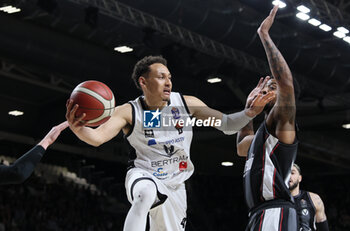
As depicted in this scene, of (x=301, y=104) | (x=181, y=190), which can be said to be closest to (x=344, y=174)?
(x=301, y=104)

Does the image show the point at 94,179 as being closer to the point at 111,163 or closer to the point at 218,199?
the point at 111,163

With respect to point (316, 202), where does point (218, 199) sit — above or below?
above

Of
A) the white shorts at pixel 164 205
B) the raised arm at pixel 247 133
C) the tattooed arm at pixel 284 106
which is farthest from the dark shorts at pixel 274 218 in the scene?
the raised arm at pixel 247 133

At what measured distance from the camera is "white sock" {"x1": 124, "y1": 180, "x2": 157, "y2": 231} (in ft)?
16.5

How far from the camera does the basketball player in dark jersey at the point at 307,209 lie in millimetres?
7656

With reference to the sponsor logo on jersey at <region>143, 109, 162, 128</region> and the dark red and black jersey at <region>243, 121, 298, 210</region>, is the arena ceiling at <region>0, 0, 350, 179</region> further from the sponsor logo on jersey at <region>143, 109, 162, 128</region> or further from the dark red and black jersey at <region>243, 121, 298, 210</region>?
the dark red and black jersey at <region>243, 121, 298, 210</region>

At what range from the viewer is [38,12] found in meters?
11.9

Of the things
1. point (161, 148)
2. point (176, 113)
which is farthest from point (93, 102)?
point (176, 113)

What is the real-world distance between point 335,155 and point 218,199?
24.6ft

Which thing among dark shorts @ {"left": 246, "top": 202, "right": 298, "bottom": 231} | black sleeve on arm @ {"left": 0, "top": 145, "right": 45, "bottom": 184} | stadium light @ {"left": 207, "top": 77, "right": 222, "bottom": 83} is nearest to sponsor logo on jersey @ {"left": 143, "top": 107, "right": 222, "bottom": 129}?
dark shorts @ {"left": 246, "top": 202, "right": 298, "bottom": 231}

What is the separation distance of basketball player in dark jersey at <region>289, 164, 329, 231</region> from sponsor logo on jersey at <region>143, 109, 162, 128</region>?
2606 mm

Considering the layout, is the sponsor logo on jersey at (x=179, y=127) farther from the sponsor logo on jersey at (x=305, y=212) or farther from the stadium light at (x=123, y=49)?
the stadium light at (x=123, y=49)

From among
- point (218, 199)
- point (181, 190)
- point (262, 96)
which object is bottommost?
point (181, 190)

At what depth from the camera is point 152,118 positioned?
5.69m
